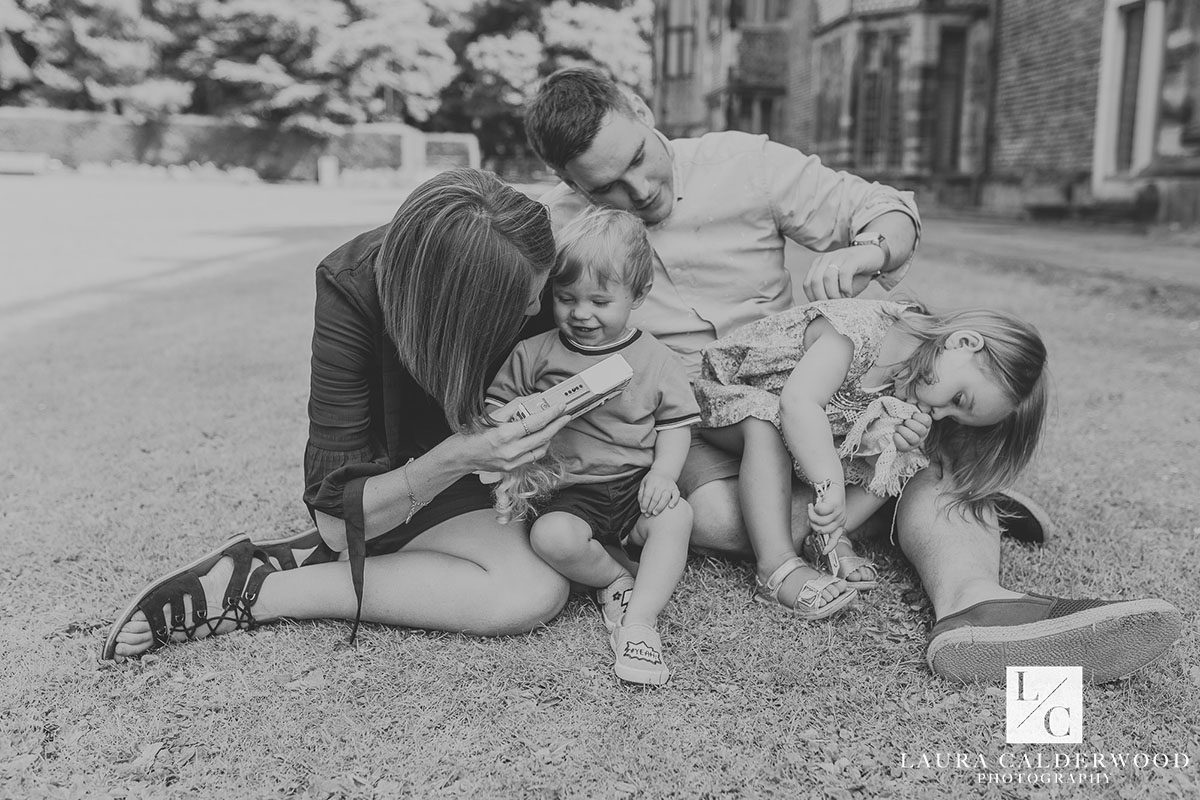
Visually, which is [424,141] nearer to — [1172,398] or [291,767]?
[1172,398]

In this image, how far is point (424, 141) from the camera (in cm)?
2898

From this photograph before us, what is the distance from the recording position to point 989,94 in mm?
15344

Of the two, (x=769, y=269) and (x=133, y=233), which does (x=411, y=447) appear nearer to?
(x=769, y=269)

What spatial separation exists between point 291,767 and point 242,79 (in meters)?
30.5

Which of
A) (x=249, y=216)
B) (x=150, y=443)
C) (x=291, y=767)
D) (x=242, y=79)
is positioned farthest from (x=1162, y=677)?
(x=242, y=79)

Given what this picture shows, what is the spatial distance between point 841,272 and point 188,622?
6.18 ft

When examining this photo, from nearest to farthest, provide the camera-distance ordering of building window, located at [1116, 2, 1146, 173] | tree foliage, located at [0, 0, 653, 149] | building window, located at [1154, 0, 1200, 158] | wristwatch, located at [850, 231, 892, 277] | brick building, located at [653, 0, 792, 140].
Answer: wristwatch, located at [850, 231, 892, 277] < building window, located at [1154, 0, 1200, 158] < building window, located at [1116, 2, 1146, 173] < brick building, located at [653, 0, 792, 140] < tree foliage, located at [0, 0, 653, 149]

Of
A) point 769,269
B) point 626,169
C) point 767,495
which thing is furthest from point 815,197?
point 767,495

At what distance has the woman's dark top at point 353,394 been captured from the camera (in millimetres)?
2283

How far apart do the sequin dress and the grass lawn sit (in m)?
0.45

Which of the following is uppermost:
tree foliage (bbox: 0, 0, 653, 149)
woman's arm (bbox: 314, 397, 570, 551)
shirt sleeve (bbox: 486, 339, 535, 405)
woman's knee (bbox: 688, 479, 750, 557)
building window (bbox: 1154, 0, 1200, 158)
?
tree foliage (bbox: 0, 0, 653, 149)

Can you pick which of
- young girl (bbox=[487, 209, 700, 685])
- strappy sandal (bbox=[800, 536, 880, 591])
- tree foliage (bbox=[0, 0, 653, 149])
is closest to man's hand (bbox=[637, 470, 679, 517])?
young girl (bbox=[487, 209, 700, 685])

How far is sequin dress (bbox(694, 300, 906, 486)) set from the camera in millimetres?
2596

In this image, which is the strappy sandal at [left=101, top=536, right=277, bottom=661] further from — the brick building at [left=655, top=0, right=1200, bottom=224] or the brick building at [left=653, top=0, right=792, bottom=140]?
the brick building at [left=653, top=0, right=792, bottom=140]
